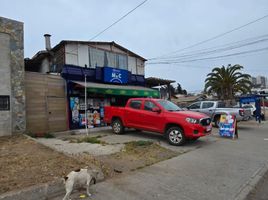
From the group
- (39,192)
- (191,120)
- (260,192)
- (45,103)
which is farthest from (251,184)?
(45,103)

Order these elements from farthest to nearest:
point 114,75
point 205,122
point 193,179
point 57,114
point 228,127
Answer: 1. point 114,75
2. point 57,114
3. point 228,127
4. point 205,122
5. point 193,179

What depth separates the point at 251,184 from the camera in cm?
591

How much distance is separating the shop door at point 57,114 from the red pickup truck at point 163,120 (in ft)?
10.7

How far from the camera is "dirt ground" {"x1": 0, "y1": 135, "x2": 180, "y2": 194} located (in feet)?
18.2

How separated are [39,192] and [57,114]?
983 cm

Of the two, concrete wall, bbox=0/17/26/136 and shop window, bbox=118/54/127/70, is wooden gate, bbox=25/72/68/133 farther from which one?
shop window, bbox=118/54/127/70

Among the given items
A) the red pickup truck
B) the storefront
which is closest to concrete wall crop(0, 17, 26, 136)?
the storefront

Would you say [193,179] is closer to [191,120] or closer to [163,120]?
[191,120]

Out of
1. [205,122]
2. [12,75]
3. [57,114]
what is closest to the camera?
[205,122]

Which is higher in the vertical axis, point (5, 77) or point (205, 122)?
point (5, 77)

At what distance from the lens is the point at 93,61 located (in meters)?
17.8

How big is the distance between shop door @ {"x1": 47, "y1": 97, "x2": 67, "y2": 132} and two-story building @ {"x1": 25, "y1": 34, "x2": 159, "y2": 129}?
12.8 inches

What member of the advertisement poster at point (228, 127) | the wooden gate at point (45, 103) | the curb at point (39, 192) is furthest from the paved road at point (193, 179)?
the wooden gate at point (45, 103)

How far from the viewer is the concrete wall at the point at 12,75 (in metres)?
11.3
